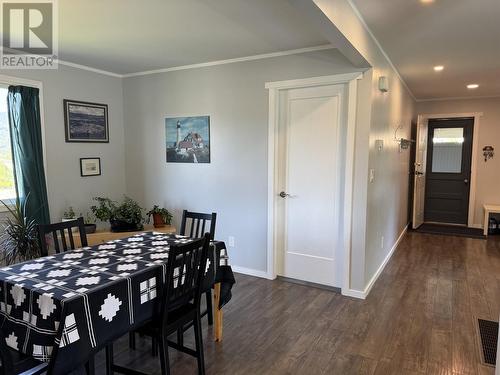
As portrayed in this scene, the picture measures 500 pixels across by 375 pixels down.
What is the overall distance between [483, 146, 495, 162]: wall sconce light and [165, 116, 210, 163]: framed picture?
5337mm

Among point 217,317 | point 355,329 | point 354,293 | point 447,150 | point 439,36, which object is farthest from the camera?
point 447,150

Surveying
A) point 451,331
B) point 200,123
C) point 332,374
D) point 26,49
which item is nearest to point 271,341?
point 332,374

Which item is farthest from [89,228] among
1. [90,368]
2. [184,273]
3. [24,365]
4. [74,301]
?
[74,301]

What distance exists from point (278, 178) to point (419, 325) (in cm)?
190

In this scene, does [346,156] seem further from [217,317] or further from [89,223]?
[89,223]

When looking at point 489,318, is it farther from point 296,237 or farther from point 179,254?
point 179,254

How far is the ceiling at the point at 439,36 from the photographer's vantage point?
8.14 ft

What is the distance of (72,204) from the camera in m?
4.22

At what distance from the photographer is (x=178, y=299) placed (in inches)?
79.6

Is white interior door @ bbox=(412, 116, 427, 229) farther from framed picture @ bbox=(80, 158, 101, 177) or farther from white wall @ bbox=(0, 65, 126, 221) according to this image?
framed picture @ bbox=(80, 158, 101, 177)

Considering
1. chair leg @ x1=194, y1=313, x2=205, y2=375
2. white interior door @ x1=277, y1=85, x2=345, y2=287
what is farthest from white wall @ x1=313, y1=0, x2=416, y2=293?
chair leg @ x1=194, y1=313, x2=205, y2=375

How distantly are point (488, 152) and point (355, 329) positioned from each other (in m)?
5.32

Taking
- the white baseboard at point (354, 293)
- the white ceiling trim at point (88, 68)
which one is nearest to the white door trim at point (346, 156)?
the white baseboard at point (354, 293)

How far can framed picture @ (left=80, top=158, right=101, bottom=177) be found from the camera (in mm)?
4312
